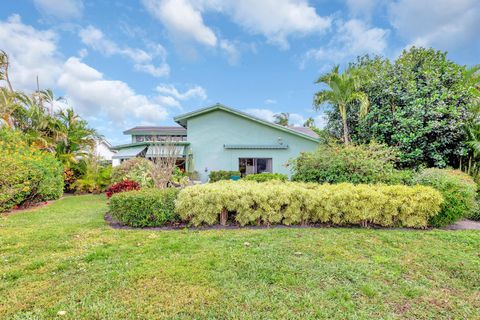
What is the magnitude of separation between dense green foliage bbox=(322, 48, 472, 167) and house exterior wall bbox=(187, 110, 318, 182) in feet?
23.0

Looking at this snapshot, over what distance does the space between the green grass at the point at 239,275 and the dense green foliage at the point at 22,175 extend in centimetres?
407

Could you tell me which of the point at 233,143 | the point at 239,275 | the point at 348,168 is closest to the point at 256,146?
the point at 233,143

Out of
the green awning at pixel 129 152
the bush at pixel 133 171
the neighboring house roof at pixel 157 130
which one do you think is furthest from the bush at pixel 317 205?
the neighboring house roof at pixel 157 130

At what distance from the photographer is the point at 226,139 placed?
21.5 meters

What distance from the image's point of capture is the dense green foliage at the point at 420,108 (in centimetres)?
1264

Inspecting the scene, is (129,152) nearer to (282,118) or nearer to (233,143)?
(233,143)

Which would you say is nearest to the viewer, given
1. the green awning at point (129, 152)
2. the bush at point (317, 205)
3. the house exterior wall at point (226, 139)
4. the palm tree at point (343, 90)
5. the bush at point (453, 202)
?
the bush at point (317, 205)

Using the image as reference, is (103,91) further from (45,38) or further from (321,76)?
(321,76)

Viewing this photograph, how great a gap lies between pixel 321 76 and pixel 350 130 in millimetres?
4633

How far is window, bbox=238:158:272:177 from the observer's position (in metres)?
21.4

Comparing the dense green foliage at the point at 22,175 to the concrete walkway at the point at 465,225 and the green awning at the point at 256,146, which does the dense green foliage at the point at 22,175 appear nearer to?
the green awning at the point at 256,146

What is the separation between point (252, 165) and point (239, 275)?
56.6ft

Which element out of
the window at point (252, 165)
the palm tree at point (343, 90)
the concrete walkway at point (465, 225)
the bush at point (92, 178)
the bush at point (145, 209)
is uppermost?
the palm tree at point (343, 90)

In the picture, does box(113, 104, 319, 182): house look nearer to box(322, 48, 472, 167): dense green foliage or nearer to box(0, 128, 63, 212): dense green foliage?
box(322, 48, 472, 167): dense green foliage
